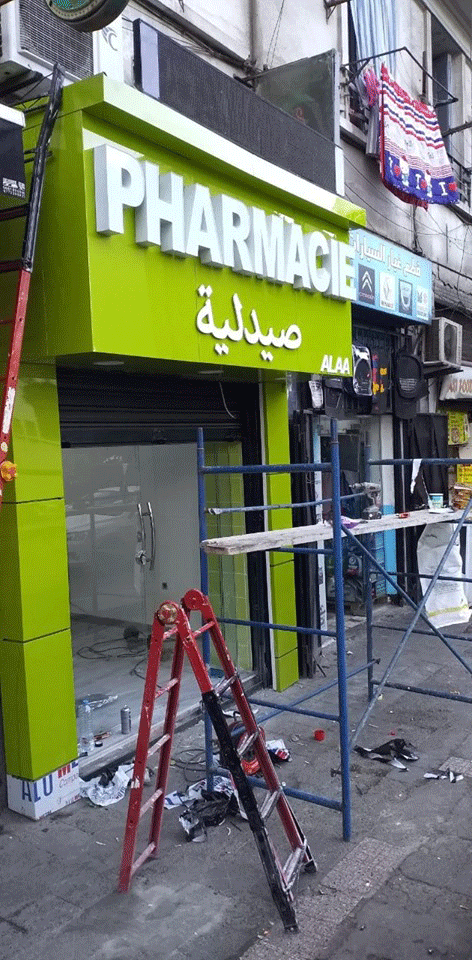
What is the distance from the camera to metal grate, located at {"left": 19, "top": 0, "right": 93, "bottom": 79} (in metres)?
4.52

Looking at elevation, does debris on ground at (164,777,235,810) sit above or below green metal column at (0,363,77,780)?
below

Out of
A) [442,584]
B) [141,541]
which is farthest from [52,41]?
[442,584]

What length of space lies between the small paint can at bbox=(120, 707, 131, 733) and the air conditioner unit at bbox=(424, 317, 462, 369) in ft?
21.8

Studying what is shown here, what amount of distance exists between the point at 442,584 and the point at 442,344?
3.99 m

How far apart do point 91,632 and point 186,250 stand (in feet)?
16.3

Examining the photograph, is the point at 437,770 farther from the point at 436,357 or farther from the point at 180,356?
the point at 436,357

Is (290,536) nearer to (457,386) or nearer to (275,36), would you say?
(275,36)

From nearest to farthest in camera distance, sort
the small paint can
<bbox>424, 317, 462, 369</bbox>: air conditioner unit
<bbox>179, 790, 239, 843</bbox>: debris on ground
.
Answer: <bbox>179, 790, 239, 843</bbox>: debris on ground, the small paint can, <bbox>424, 317, 462, 369</bbox>: air conditioner unit

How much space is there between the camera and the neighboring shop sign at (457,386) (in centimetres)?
1105

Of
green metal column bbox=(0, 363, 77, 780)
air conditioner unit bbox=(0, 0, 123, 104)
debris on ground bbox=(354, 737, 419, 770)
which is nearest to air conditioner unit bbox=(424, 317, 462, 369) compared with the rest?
debris on ground bbox=(354, 737, 419, 770)

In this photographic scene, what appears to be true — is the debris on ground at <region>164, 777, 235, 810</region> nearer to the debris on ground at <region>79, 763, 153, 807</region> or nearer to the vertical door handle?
the debris on ground at <region>79, 763, 153, 807</region>

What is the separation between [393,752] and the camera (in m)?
5.72

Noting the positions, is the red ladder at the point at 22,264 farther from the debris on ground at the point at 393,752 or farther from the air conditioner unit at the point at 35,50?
the debris on ground at the point at 393,752

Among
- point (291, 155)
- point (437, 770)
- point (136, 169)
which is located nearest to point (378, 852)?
point (437, 770)
